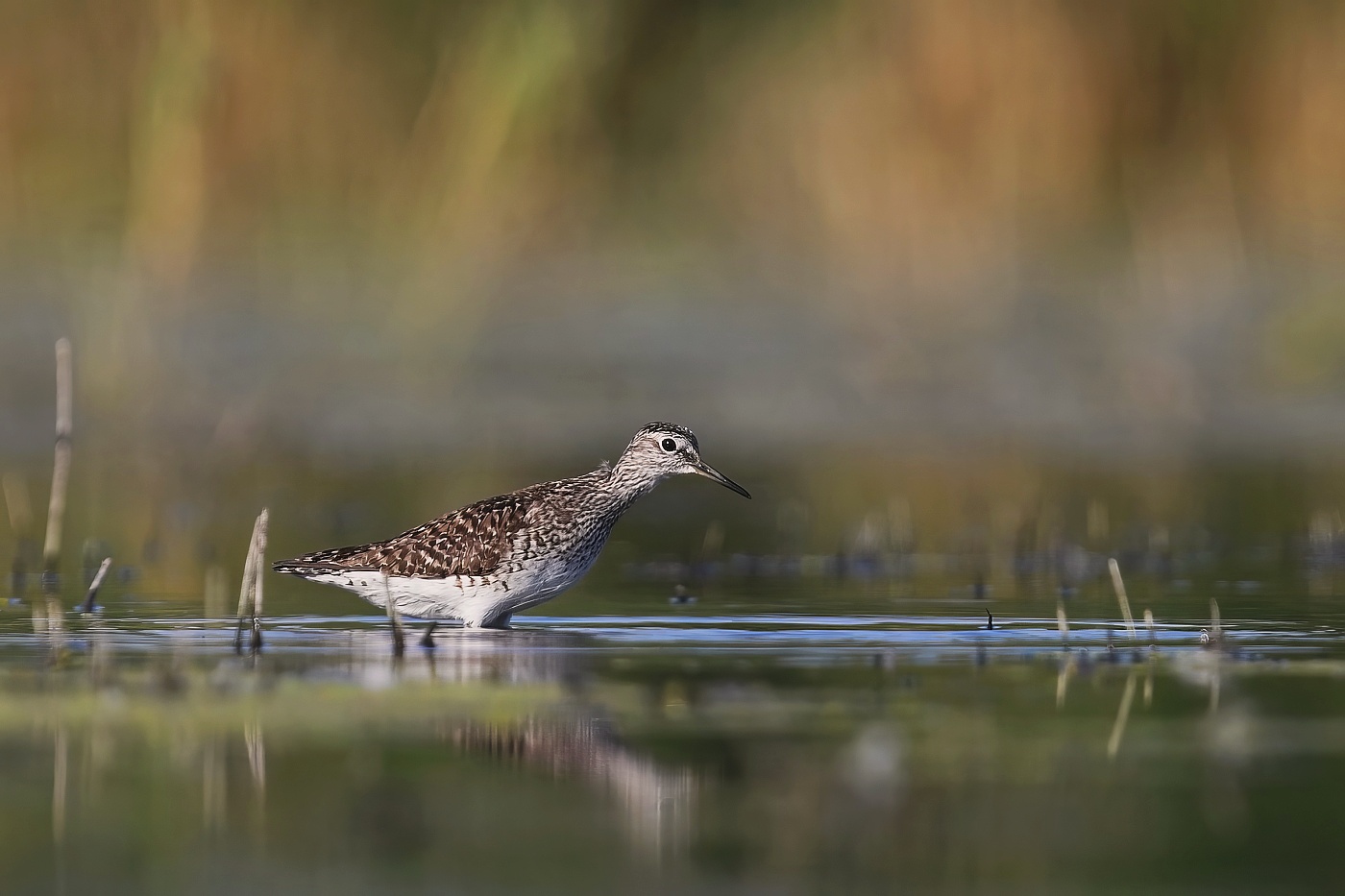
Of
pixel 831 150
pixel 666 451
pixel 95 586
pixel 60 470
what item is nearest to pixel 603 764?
pixel 95 586

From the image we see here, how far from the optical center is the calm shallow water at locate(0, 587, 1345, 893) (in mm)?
5664

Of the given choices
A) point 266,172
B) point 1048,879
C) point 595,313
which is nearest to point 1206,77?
point 595,313

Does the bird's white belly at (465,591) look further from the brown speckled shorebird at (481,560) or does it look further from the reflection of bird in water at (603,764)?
the reflection of bird in water at (603,764)

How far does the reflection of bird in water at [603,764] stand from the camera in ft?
19.9

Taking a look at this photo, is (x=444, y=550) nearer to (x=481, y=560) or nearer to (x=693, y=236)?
(x=481, y=560)

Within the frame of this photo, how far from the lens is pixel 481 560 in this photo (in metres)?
10.6

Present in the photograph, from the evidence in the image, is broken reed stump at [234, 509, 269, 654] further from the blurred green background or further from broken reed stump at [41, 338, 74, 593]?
the blurred green background

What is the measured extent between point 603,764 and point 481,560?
3.79 meters

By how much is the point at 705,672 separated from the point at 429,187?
11429mm

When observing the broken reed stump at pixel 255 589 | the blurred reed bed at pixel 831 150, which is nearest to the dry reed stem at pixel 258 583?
the broken reed stump at pixel 255 589

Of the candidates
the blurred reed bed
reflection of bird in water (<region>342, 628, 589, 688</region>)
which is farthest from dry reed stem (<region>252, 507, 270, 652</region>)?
the blurred reed bed

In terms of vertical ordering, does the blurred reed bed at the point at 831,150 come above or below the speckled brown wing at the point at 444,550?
above

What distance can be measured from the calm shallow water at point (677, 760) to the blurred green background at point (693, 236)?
28.1 feet

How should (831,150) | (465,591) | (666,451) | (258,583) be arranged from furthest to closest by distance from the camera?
1. (831,150)
2. (666,451)
3. (465,591)
4. (258,583)
